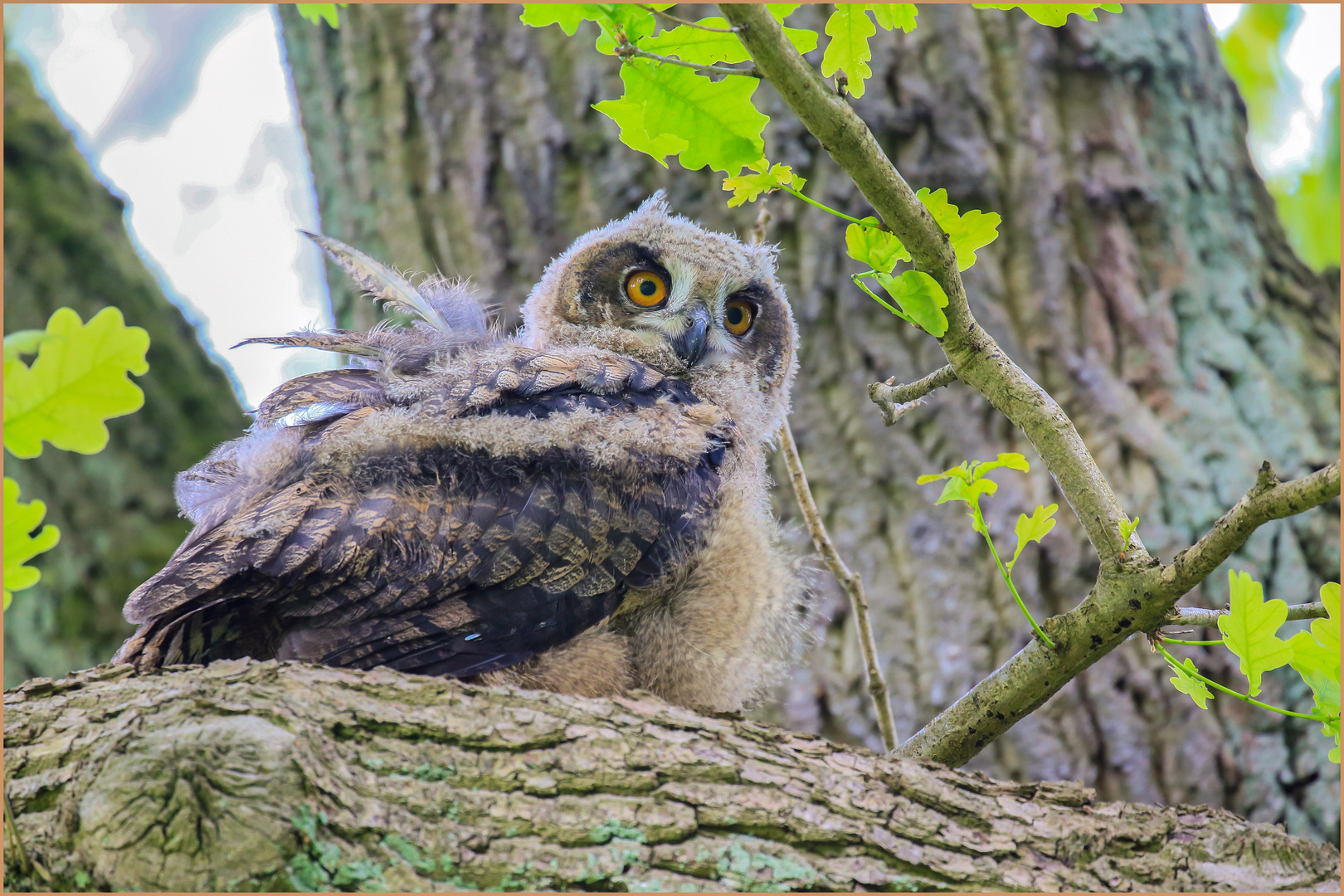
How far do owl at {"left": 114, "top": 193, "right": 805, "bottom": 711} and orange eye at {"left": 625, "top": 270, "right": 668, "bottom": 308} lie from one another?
34 cm

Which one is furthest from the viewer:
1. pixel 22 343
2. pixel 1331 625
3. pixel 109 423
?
pixel 109 423

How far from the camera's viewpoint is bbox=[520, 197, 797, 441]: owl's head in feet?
10.1

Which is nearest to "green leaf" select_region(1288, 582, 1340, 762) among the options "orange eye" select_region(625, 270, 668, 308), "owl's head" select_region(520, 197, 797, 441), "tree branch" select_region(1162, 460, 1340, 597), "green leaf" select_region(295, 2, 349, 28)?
"tree branch" select_region(1162, 460, 1340, 597)

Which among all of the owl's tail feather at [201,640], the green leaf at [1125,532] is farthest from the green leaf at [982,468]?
the owl's tail feather at [201,640]

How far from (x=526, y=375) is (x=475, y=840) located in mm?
1154

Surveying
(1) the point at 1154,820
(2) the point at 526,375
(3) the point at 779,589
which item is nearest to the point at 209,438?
(2) the point at 526,375

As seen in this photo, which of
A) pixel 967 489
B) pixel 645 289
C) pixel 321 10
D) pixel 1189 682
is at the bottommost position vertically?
pixel 1189 682

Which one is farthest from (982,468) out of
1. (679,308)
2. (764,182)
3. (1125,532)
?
(679,308)

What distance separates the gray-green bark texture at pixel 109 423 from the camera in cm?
442

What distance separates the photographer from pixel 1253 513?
167cm

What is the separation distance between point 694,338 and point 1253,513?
1.75m

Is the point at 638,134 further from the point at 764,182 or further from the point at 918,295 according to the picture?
the point at 918,295

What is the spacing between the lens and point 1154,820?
186cm

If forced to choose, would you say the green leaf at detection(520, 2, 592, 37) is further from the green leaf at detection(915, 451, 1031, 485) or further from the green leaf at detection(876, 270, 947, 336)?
the green leaf at detection(915, 451, 1031, 485)
